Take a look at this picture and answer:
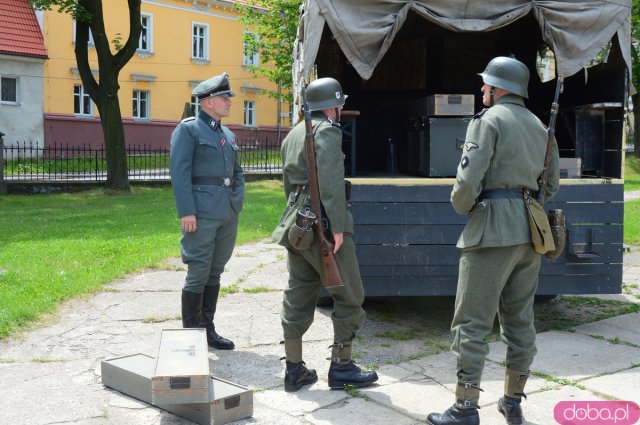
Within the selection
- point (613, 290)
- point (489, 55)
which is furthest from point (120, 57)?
point (613, 290)

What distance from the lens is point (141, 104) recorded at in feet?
118

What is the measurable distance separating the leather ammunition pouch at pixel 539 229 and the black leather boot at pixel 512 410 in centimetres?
87

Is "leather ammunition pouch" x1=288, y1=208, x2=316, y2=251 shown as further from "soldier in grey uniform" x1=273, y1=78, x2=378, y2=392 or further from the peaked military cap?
the peaked military cap

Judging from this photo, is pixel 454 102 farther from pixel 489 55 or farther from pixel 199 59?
pixel 199 59

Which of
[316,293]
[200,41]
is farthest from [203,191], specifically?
[200,41]

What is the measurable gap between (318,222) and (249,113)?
36.8 m

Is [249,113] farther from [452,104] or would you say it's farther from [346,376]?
[346,376]

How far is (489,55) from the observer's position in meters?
10.0

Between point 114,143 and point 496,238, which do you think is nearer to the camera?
point 496,238

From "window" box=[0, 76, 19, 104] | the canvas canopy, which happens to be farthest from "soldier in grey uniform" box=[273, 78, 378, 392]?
"window" box=[0, 76, 19, 104]

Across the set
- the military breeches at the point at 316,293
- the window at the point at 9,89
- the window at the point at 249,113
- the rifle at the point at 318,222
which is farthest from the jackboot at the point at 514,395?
the window at the point at 249,113

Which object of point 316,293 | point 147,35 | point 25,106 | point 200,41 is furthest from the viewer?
point 200,41

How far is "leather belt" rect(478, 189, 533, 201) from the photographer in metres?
4.57

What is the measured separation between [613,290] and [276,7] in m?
20.5
